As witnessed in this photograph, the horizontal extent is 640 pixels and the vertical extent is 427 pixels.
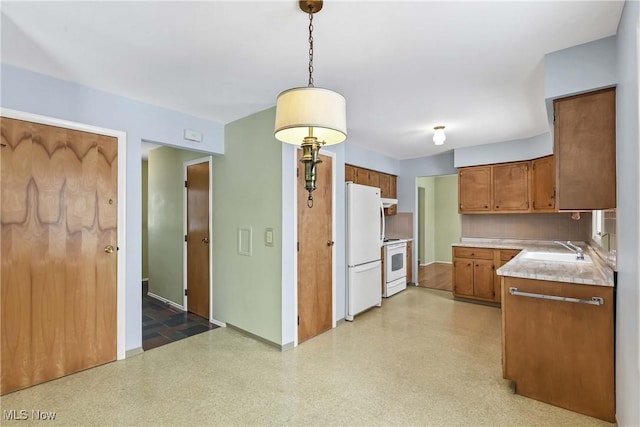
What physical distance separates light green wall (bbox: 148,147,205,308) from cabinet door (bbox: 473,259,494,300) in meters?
4.28

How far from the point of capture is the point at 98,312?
272 centimetres

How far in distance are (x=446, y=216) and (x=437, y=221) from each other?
288 mm

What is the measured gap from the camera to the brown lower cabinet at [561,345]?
78.3 inches

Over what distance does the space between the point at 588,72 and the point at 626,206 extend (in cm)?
96

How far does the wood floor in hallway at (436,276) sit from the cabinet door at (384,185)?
1865 millimetres

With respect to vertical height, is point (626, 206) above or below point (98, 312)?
above

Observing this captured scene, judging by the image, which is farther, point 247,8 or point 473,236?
point 473,236

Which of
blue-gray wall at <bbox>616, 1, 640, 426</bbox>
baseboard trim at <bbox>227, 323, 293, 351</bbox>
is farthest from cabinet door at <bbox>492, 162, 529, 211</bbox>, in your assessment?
baseboard trim at <bbox>227, 323, 293, 351</bbox>

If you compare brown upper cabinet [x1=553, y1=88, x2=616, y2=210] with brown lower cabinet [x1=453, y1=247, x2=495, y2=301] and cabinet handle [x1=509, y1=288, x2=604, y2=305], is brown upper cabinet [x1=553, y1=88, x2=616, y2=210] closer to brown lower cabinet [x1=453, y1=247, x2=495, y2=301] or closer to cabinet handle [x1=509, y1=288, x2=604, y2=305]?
cabinet handle [x1=509, y1=288, x2=604, y2=305]

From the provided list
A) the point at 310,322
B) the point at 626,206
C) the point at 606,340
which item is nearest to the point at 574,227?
the point at 606,340

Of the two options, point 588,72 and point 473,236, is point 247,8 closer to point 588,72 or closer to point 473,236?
point 588,72

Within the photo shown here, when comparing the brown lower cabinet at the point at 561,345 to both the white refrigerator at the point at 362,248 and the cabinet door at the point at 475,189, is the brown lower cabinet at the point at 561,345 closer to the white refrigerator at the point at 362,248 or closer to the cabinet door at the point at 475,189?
the white refrigerator at the point at 362,248

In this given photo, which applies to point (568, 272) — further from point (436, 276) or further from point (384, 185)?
point (436, 276)

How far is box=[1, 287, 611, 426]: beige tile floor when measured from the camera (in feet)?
6.63
